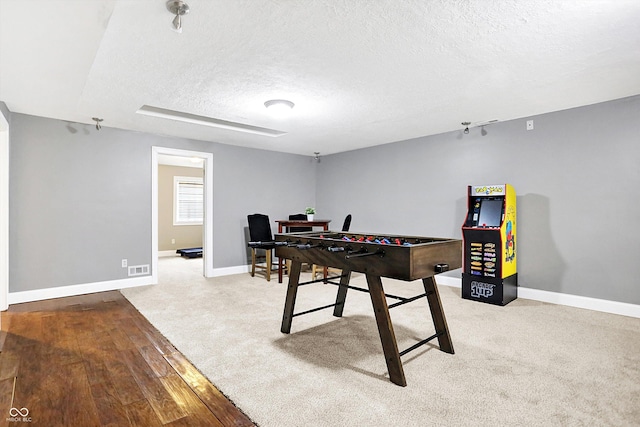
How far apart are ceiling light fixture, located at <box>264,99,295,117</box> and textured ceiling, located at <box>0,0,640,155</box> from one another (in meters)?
0.11

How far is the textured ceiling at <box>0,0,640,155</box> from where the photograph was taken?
1.95m

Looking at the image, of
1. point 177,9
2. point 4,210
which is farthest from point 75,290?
point 177,9

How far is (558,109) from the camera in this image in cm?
384

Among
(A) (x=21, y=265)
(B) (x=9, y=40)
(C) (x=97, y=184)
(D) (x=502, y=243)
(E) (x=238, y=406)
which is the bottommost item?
(E) (x=238, y=406)

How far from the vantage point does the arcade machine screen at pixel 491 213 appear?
13.0 ft

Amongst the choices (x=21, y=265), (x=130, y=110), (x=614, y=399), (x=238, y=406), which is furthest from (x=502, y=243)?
(x=21, y=265)

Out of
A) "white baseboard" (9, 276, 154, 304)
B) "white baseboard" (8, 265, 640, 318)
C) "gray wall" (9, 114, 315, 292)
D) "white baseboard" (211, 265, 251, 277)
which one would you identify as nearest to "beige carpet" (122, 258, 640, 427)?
"white baseboard" (8, 265, 640, 318)

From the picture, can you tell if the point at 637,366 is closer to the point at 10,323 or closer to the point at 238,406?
the point at 238,406

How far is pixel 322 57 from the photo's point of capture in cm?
253

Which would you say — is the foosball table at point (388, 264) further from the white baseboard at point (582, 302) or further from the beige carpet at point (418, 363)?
the white baseboard at point (582, 302)

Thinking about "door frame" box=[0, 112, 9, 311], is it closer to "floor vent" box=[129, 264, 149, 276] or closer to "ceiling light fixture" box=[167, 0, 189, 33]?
"floor vent" box=[129, 264, 149, 276]

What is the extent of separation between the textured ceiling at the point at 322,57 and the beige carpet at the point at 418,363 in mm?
2269

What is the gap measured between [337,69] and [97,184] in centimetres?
370

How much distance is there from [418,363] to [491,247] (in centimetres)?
215
